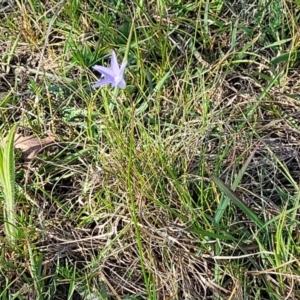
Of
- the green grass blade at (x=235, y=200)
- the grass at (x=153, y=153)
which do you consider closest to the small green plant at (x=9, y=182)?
the grass at (x=153, y=153)

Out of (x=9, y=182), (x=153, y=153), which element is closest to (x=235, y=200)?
(x=153, y=153)

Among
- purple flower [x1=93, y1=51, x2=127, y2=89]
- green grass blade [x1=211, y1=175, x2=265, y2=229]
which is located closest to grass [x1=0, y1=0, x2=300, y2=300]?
green grass blade [x1=211, y1=175, x2=265, y2=229]

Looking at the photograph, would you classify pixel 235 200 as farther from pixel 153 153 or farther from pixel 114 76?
pixel 114 76

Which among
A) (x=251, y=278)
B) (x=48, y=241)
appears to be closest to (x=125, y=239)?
(x=48, y=241)

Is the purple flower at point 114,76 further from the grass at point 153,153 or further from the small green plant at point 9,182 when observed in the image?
the small green plant at point 9,182

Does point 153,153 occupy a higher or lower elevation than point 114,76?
lower

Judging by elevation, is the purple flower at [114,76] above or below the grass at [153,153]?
above

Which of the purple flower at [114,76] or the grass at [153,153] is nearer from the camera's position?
the purple flower at [114,76]

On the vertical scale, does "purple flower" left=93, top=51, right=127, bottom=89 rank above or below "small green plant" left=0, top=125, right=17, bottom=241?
above

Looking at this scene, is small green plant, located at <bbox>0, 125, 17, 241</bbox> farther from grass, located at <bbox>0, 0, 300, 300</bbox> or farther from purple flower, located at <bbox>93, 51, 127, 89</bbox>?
purple flower, located at <bbox>93, 51, 127, 89</bbox>
